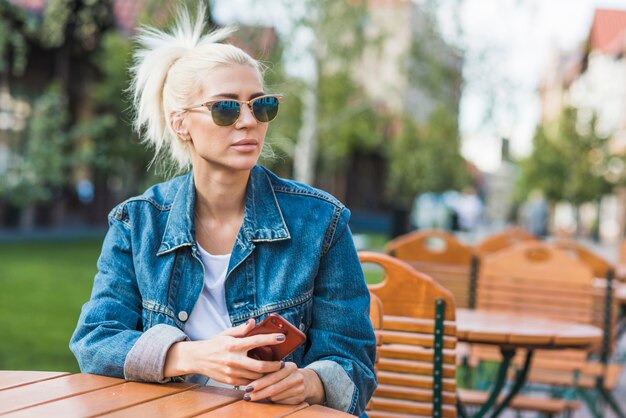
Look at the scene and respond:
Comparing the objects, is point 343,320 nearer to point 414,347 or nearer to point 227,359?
point 227,359

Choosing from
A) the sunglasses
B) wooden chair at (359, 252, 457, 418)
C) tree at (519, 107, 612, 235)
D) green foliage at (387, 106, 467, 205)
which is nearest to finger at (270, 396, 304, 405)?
the sunglasses

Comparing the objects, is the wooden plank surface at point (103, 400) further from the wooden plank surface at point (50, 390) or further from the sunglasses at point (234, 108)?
the sunglasses at point (234, 108)

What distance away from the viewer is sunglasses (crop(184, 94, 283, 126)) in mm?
2240

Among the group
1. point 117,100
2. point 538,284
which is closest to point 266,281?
point 538,284

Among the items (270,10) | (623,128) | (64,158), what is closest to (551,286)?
(64,158)

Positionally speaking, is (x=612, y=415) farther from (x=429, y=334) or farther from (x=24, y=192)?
(x=24, y=192)

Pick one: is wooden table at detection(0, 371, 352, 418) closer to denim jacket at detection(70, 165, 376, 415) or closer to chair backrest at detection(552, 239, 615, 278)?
denim jacket at detection(70, 165, 376, 415)

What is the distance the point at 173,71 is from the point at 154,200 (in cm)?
34

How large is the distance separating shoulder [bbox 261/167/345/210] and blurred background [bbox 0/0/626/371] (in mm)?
389

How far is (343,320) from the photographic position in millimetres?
2213

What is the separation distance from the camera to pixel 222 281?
2.24m

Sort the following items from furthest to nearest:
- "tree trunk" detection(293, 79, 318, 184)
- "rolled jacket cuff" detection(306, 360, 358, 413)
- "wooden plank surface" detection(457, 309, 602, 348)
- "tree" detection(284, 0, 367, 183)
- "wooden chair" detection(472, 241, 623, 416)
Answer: "tree trunk" detection(293, 79, 318, 184) < "tree" detection(284, 0, 367, 183) < "wooden chair" detection(472, 241, 623, 416) < "wooden plank surface" detection(457, 309, 602, 348) < "rolled jacket cuff" detection(306, 360, 358, 413)

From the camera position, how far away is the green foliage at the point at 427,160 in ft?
78.6

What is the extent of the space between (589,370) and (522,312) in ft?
1.68
